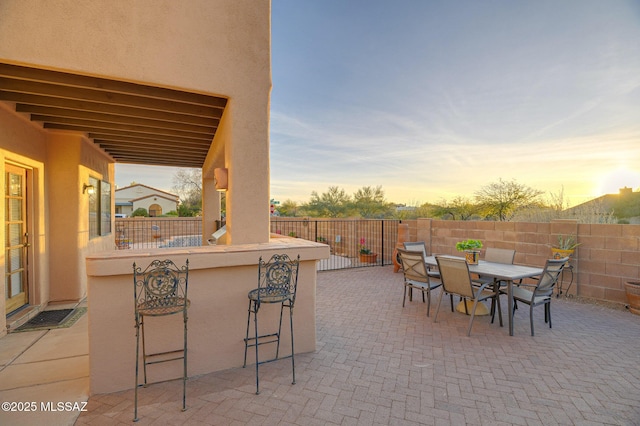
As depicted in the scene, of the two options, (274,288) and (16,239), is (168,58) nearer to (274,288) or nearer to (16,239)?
(274,288)

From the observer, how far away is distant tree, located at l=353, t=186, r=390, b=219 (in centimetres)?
1577

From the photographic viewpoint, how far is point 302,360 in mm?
2834

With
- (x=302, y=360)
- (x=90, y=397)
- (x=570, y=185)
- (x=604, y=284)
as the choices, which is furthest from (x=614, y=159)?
(x=90, y=397)

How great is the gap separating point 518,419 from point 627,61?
6.95 m

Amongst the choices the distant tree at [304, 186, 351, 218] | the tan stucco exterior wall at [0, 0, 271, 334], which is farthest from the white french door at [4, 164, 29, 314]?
the distant tree at [304, 186, 351, 218]

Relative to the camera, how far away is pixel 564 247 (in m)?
5.13

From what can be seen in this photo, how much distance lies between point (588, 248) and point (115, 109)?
307 inches

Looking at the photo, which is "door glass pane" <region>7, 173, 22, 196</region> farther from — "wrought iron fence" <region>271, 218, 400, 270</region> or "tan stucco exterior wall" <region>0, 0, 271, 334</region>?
"wrought iron fence" <region>271, 218, 400, 270</region>

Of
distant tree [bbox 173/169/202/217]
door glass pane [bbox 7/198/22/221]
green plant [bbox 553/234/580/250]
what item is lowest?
green plant [bbox 553/234/580/250]

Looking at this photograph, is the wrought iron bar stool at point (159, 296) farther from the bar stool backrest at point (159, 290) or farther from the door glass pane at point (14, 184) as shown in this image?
the door glass pane at point (14, 184)

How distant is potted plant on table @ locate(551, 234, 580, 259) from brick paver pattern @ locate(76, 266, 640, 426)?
4.53 ft

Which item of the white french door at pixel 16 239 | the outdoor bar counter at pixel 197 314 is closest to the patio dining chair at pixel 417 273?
the outdoor bar counter at pixel 197 314

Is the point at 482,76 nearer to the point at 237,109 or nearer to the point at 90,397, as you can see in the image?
the point at 237,109

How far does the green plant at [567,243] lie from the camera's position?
16.7 feet
